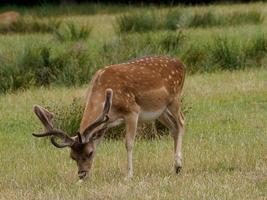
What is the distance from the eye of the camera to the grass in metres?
7.68

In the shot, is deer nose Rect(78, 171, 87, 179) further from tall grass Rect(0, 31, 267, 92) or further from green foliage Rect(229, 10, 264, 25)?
green foliage Rect(229, 10, 264, 25)

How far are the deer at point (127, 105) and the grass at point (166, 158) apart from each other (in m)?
0.32

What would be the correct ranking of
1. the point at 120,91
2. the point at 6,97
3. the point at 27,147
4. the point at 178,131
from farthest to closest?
Answer: the point at 6,97 → the point at 27,147 → the point at 178,131 → the point at 120,91

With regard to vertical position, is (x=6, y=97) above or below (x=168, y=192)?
below

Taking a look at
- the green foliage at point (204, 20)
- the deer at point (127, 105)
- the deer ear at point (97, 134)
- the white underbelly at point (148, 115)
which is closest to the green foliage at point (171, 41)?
the green foliage at point (204, 20)

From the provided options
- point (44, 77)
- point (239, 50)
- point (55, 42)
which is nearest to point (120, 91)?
point (44, 77)

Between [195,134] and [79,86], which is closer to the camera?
[195,134]

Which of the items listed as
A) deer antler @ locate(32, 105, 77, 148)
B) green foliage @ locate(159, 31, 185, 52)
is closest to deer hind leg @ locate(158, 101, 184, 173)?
deer antler @ locate(32, 105, 77, 148)

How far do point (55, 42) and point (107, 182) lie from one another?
12413mm

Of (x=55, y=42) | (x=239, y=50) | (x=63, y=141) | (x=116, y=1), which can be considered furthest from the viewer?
(x=116, y=1)

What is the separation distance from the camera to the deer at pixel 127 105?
832cm

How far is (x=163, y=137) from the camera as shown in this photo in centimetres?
1103

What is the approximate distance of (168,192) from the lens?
24.8ft

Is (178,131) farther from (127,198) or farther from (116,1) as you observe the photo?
(116,1)
